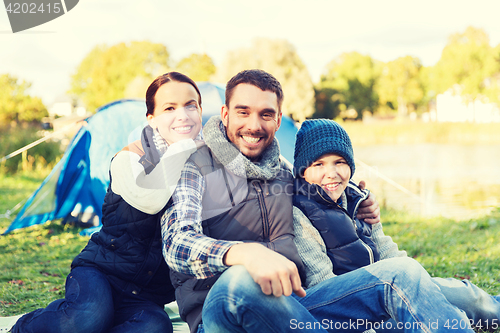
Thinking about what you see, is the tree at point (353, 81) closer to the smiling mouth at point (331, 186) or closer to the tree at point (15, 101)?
the tree at point (15, 101)

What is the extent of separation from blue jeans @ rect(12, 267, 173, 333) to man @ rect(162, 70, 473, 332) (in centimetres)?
47

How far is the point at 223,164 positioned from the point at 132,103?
3.27 metres

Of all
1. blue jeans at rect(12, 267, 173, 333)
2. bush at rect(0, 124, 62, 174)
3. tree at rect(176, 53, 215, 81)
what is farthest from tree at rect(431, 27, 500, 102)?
blue jeans at rect(12, 267, 173, 333)

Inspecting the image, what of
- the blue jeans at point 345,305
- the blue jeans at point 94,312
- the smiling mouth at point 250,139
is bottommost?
the blue jeans at point 94,312

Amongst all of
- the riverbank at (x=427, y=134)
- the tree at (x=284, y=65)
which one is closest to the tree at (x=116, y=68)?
the tree at (x=284, y=65)

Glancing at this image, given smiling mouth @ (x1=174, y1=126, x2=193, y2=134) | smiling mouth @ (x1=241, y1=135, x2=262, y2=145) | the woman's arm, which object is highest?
smiling mouth @ (x1=174, y1=126, x2=193, y2=134)

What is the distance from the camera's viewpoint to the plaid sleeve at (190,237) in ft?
4.94

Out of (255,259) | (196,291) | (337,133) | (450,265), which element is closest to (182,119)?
(337,133)

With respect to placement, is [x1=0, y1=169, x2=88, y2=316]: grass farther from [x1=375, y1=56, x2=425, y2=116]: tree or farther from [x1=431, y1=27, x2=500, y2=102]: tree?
[x1=375, y1=56, x2=425, y2=116]: tree

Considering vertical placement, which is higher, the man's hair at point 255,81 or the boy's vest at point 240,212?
the man's hair at point 255,81

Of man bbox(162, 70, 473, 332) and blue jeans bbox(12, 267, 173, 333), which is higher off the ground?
man bbox(162, 70, 473, 332)

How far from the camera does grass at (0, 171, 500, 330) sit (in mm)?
3162

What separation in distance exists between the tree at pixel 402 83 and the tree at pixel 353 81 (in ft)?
5.32

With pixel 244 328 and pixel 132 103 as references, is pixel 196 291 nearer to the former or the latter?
pixel 244 328
